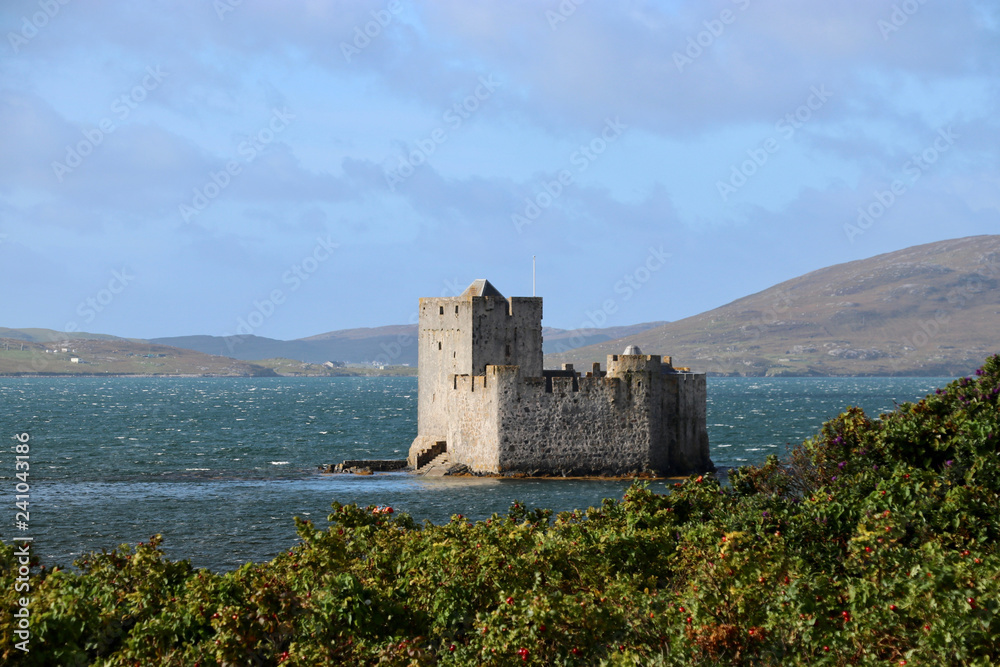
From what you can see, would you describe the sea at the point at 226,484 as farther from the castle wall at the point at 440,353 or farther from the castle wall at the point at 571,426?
the castle wall at the point at 440,353

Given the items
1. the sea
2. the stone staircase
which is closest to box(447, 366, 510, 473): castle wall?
the sea

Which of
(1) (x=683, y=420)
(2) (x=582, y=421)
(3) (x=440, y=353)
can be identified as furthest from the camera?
(3) (x=440, y=353)

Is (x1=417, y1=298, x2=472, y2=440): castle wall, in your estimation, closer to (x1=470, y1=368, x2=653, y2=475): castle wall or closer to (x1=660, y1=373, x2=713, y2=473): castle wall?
(x1=470, y1=368, x2=653, y2=475): castle wall

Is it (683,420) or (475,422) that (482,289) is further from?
(683,420)

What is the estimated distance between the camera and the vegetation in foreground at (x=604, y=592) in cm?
1194

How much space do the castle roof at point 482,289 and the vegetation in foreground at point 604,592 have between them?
108 ft

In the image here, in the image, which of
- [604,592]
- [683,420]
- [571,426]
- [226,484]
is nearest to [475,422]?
[571,426]

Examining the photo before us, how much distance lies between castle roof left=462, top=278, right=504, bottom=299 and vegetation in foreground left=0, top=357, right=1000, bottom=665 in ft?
108

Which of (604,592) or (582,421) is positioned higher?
(582,421)

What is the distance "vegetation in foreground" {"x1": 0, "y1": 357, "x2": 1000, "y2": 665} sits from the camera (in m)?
11.9

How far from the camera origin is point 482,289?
51.0m

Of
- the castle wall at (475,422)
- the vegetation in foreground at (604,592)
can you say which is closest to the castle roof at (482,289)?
the castle wall at (475,422)

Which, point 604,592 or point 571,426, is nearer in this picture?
point 604,592

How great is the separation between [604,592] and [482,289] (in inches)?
1452
